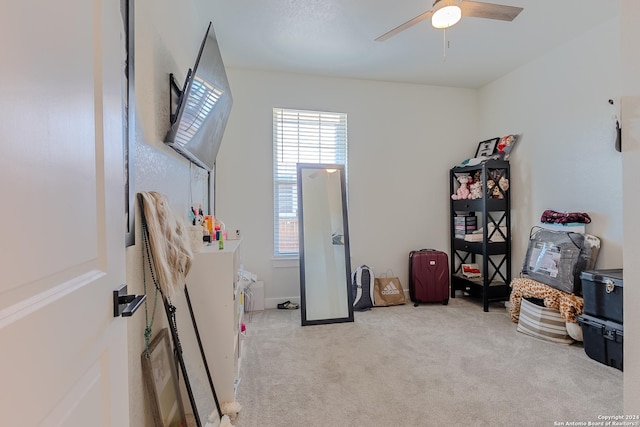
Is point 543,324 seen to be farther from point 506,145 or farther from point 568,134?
point 506,145

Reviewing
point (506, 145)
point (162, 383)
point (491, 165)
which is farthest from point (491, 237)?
point (162, 383)

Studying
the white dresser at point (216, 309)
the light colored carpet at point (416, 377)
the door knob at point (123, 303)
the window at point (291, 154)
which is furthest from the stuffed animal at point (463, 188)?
the door knob at point (123, 303)

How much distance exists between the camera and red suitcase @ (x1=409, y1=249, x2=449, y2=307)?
365cm

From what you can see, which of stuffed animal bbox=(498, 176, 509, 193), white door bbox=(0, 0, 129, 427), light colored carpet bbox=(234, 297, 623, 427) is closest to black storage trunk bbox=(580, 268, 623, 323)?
light colored carpet bbox=(234, 297, 623, 427)

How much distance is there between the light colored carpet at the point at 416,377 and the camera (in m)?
1.72

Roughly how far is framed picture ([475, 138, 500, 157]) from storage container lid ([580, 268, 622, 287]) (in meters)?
1.85

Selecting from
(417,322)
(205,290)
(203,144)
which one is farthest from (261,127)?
(417,322)

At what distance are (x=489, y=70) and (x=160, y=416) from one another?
439 centimetres

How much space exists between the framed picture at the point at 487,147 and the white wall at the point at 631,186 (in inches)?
114

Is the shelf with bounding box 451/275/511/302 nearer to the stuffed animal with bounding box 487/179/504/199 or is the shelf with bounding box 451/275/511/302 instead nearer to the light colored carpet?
the light colored carpet

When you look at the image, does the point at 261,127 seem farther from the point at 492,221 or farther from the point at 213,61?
the point at 492,221

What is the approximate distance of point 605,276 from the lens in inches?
89.6

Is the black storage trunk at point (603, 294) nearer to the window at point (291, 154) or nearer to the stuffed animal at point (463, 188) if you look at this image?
the stuffed animal at point (463, 188)

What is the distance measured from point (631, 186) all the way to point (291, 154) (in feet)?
10.0
